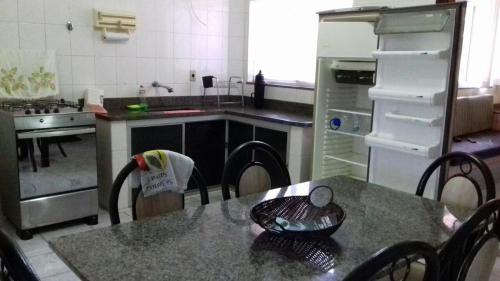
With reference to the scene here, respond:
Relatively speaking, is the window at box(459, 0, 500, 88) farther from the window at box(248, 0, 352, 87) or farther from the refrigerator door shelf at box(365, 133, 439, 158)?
the refrigerator door shelf at box(365, 133, 439, 158)

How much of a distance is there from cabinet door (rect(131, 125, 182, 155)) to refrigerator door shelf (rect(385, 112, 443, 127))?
1764 millimetres

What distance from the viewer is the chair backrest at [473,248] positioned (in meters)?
1.22

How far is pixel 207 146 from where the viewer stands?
4.01m

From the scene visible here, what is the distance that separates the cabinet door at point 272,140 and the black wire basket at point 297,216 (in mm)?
1849

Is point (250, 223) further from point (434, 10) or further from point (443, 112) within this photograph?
point (434, 10)

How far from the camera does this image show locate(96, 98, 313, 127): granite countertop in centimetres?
346

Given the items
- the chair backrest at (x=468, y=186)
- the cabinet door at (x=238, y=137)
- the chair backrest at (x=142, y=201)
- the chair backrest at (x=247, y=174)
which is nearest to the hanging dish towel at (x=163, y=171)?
the chair backrest at (x=142, y=201)

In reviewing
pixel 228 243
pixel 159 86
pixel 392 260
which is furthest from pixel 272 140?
pixel 392 260

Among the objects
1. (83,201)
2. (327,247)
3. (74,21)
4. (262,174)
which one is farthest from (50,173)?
(327,247)

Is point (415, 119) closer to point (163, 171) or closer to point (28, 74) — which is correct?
point (163, 171)

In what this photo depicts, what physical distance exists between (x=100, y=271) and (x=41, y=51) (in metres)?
2.75

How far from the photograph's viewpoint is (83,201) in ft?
10.7

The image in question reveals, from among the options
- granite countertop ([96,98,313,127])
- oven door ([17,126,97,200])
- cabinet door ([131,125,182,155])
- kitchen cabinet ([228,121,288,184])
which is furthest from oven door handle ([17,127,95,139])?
kitchen cabinet ([228,121,288,184])

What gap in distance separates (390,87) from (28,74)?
266cm
